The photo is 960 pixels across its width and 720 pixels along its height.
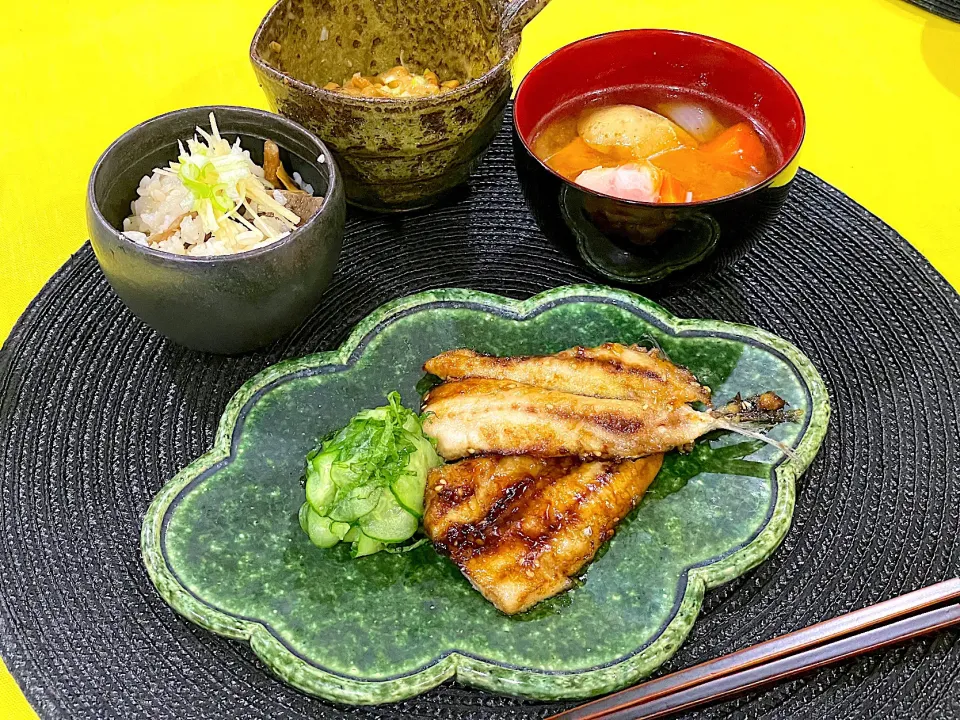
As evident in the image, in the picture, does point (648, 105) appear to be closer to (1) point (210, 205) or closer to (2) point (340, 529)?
(1) point (210, 205)

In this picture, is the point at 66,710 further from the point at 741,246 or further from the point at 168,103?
the point at 168,103

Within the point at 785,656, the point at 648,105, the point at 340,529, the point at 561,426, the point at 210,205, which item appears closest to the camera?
the point at 785,656

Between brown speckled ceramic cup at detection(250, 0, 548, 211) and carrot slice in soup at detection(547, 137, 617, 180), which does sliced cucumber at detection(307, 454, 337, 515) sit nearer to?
brown speckled ceramic cup at detection(250, 0, 548, 211)

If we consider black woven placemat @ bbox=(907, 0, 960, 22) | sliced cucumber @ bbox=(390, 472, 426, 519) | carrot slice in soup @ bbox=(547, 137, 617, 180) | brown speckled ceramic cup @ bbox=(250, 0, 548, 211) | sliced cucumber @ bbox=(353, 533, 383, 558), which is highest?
brown speckled ceramic cup @ bbox=(250, 0, 548, 211)

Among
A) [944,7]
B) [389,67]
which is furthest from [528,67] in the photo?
[944,7]

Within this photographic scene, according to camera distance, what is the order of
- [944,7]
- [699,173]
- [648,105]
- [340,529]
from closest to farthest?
[340,529]
[699,173]
[648,105]
[944,7]

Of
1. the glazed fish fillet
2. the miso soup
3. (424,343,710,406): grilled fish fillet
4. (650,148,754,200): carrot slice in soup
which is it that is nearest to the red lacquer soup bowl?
the miso soup

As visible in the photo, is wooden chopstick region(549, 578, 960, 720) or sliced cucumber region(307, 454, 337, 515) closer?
wooden chopstick region(549, 578, 960, 720)

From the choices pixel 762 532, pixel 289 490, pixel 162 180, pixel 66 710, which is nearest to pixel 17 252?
pixel 162 180
